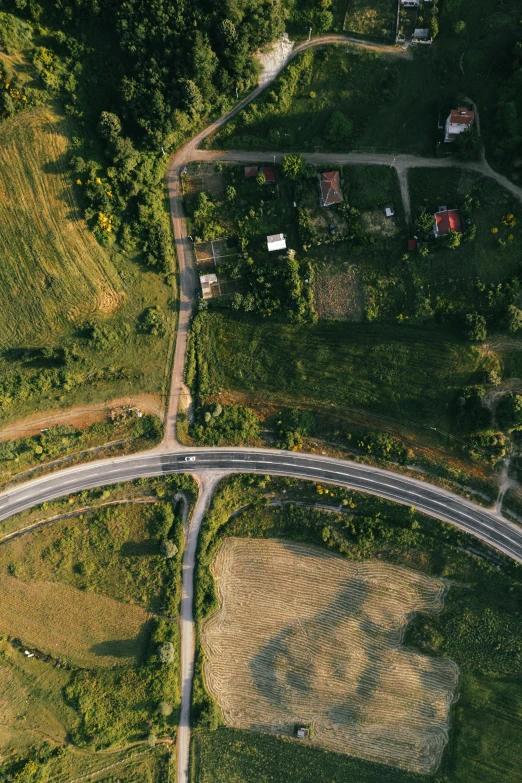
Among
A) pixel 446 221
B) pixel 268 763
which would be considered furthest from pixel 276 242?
pixel 268 763

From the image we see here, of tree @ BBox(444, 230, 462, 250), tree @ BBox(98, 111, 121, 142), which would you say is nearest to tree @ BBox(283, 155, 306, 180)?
tree @ BBox(444, 230, 462, 250)

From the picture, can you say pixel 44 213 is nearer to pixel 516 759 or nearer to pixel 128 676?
pixel 128 676

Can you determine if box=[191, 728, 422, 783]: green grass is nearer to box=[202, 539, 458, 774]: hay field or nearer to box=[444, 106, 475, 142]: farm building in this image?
box=[202, 539, 458, 774]: hay field

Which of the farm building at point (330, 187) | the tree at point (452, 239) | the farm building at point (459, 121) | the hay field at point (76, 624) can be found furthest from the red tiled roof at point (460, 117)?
the hay field at point (76, 624)

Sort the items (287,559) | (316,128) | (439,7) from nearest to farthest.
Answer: (439,7) < (316,128) < (287,559)

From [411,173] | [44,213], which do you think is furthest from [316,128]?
[44,213]
